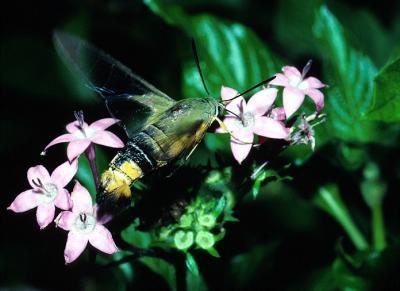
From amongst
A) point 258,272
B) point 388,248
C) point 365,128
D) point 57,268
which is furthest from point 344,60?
point 57,268

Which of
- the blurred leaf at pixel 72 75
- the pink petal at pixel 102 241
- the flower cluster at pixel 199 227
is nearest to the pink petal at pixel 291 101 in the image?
the flower cluster at pixel 199 227

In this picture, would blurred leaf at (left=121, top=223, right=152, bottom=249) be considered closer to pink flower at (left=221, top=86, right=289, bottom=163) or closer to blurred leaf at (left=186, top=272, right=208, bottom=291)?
blurred leaf at (left=186, top=272, right=208, bottom=291)

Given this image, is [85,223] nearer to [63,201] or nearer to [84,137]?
[63,201]

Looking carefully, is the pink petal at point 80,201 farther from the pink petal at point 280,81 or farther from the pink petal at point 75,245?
the pink petal at point 280,81

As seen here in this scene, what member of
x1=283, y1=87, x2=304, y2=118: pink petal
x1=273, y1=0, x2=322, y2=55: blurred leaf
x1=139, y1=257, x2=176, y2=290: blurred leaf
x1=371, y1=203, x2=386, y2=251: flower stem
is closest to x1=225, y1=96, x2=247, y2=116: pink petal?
x1=283, y1=87, x2=304, y2=118: pink petal

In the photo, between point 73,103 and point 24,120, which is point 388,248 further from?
point 24,120
